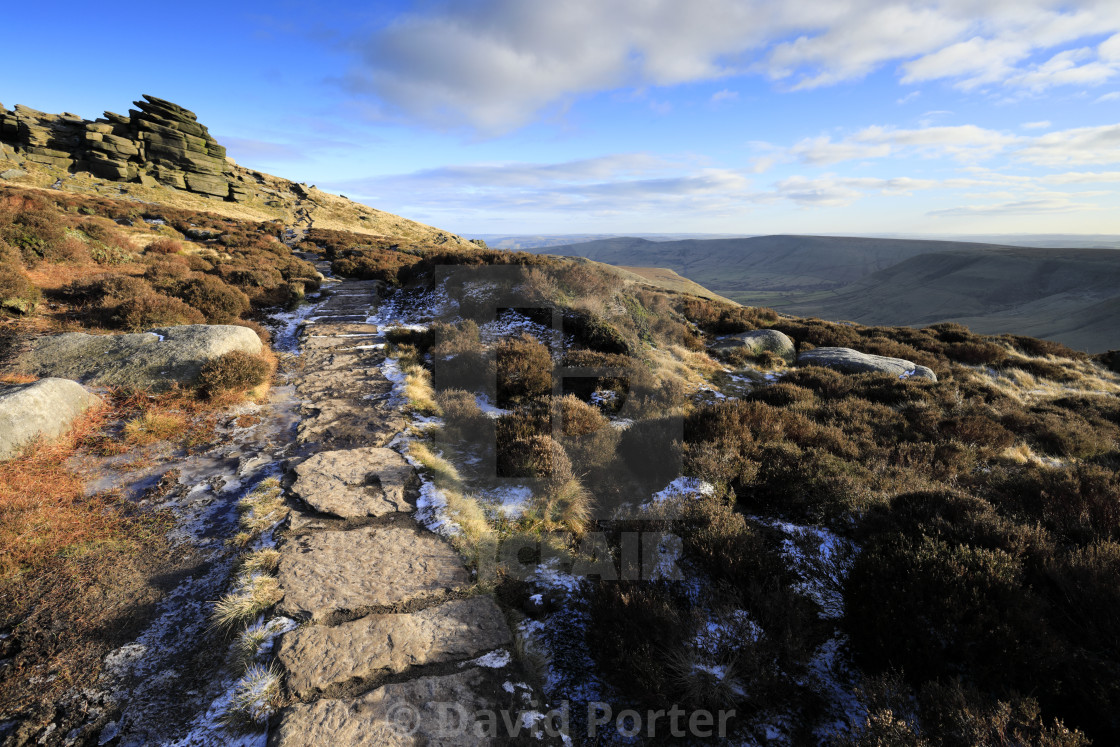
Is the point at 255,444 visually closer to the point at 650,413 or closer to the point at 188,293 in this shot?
the point at 650,413

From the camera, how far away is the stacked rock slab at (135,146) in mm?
39531

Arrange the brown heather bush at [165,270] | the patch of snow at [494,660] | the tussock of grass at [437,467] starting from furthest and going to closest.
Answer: the brown heather bush at [165,270] < the tussock of grass at [437,467] < the patch of snow at [494,660]

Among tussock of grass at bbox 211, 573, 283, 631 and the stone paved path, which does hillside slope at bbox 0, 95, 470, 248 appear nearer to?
the stone paved path

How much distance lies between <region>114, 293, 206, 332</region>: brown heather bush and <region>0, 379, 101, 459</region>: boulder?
11.8ft

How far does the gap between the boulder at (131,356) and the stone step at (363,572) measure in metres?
5.42

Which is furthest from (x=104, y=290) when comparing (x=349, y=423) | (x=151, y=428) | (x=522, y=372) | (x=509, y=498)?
(x=509, y=498)

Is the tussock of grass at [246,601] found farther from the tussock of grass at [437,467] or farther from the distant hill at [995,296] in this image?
the distant hill at [995,296]

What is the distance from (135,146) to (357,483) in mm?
61482

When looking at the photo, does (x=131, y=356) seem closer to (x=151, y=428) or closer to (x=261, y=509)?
(x=151, y=428)

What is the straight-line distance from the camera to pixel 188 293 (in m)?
11.3

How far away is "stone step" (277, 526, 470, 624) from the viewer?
3693mm

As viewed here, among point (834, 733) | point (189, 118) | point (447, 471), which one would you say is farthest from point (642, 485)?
point (189, 118)

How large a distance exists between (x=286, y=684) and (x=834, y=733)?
383 cm

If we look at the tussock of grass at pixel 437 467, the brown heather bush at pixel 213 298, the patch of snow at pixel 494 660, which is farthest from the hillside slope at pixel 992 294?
the brown heather bush at pixel 213 298
